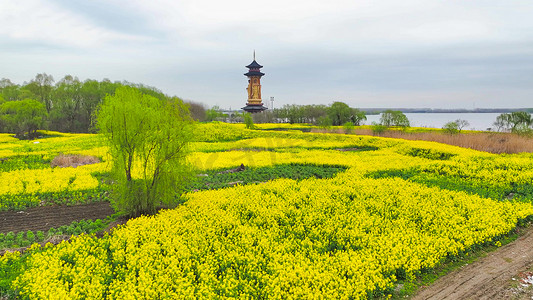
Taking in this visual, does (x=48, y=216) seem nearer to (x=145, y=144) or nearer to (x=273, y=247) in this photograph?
(x=145, y=144)

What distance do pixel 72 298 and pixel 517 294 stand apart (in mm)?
10057

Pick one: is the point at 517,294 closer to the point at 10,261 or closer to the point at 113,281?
the point at 113,281

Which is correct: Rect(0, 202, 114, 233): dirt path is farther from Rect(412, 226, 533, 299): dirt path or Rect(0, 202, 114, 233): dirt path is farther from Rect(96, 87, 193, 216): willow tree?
Rect(412, 226, 533, 299): dirt path

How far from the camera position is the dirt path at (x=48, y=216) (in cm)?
1130

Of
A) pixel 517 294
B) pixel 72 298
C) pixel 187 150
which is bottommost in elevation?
pixel 517 294

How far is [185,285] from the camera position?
7074mm

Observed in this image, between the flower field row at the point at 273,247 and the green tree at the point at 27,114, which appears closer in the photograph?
the flower field row at the point at 273,247

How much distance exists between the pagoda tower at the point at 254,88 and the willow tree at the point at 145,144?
68328mm

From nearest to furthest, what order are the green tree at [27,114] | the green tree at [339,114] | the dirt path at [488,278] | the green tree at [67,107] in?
the dirt path at [488,278] < the green tree at [27,114] < the green tree at [67,107] < the green tree at [339,114]

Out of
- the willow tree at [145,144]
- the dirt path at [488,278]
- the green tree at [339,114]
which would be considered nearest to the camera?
the dirt path at [488,278]

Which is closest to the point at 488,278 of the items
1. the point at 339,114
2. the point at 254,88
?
the point at 339,114

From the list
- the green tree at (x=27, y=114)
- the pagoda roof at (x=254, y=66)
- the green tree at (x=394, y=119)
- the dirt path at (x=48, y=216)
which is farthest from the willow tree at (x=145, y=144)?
the pagoda roof at (x=254, y=66)

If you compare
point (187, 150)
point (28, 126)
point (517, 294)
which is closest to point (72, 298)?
point (187, 150)

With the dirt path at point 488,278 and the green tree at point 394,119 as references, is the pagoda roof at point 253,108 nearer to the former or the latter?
the green tree at point 394,119
